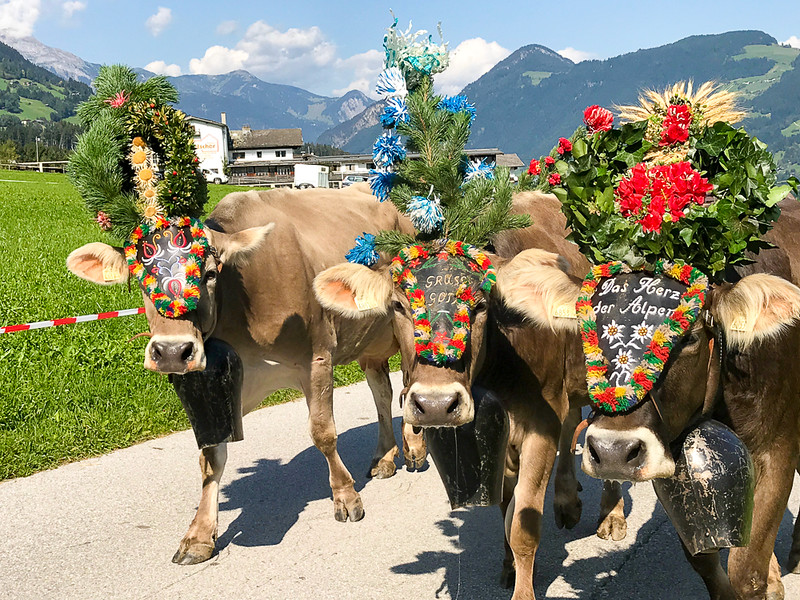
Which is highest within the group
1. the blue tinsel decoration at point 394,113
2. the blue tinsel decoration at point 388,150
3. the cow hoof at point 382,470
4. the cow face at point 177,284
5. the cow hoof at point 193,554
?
the blue tinsel decoration at point 394,113

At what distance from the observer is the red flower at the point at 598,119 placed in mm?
3896

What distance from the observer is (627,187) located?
125 inches

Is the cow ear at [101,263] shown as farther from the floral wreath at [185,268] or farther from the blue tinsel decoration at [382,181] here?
the blue tinsel decoration at [382,181]

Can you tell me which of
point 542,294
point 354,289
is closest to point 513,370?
point 542,294

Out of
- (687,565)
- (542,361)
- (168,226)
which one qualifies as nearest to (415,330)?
(542,361)

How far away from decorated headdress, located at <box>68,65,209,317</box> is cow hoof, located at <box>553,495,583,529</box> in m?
2.80

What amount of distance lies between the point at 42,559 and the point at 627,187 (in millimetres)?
3924

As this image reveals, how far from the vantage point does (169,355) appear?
426 cm

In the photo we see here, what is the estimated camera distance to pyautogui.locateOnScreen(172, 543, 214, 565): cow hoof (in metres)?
4.61

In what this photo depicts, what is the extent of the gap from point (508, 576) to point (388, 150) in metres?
2.50

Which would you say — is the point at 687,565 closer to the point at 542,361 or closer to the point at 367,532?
the point at 542,361

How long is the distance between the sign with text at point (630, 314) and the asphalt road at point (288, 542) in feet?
6.28

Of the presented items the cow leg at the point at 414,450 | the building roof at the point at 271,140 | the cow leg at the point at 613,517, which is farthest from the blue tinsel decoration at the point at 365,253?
the building roof at the point at 271,140

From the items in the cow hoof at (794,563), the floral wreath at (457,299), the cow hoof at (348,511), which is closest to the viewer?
the floral wreath at (457,299)
